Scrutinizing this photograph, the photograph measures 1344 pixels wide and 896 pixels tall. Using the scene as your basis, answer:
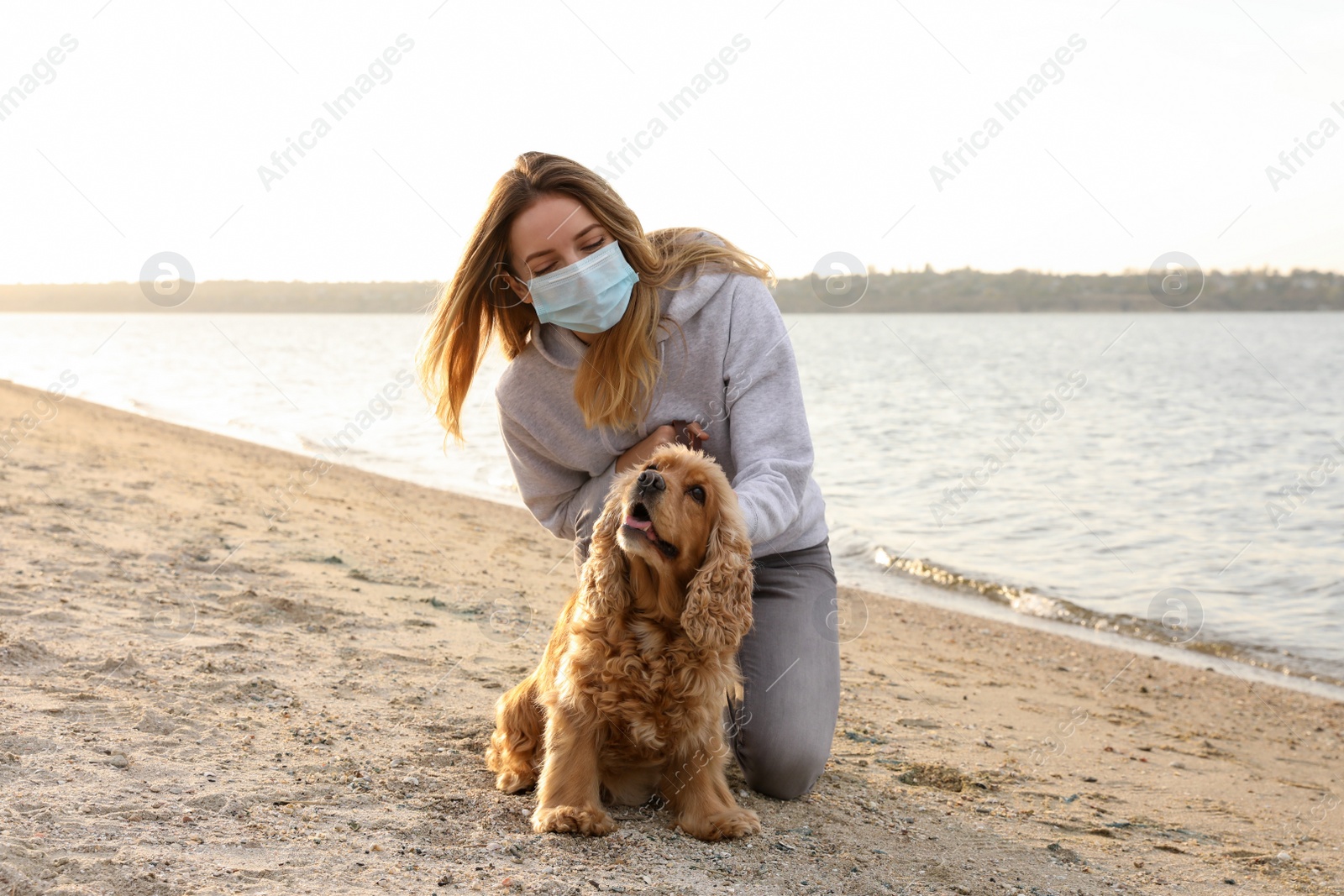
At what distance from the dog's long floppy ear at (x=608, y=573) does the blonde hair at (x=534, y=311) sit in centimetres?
68

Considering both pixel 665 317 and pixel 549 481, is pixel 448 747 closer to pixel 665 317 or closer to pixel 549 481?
pixel 549 481

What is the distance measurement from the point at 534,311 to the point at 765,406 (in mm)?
955

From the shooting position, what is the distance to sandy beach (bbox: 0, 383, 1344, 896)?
2.68 meters

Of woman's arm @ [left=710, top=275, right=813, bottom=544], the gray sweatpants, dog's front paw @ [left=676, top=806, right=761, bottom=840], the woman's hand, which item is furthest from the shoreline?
dog's front paw @ [left=676, top=806, right=761, bottom=840]

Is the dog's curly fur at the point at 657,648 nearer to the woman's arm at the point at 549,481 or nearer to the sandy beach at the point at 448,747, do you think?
the sandy beach at the point at 448,747

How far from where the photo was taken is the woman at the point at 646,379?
3572 mm

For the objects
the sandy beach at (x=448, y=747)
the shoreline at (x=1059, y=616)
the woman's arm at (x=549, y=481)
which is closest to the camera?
the sandy beach at (x=448, y=747)

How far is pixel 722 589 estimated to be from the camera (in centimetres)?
295

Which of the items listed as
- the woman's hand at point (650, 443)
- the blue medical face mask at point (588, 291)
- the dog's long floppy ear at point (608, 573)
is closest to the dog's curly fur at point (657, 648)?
the dog's long floppy ear at point (608, 573)

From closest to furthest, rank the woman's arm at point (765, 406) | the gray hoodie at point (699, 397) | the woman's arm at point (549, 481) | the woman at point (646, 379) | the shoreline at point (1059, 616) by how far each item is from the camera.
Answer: the woman's arm at point (765, 406) → the woman at point (646, 379) → the gray hoodie at point (699, 397) → the woman's arm at point (549, 481) → the shoreline at point (1059, 616)

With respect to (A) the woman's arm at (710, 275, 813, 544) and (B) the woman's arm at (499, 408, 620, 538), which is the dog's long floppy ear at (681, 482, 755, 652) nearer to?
(A) the woman's arm at (710, 275, 813, 544)

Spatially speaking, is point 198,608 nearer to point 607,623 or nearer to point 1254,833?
point 607,623

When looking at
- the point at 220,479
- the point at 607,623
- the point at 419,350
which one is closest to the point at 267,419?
the point at 220,479

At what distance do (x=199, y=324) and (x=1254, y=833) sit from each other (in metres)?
80.7
